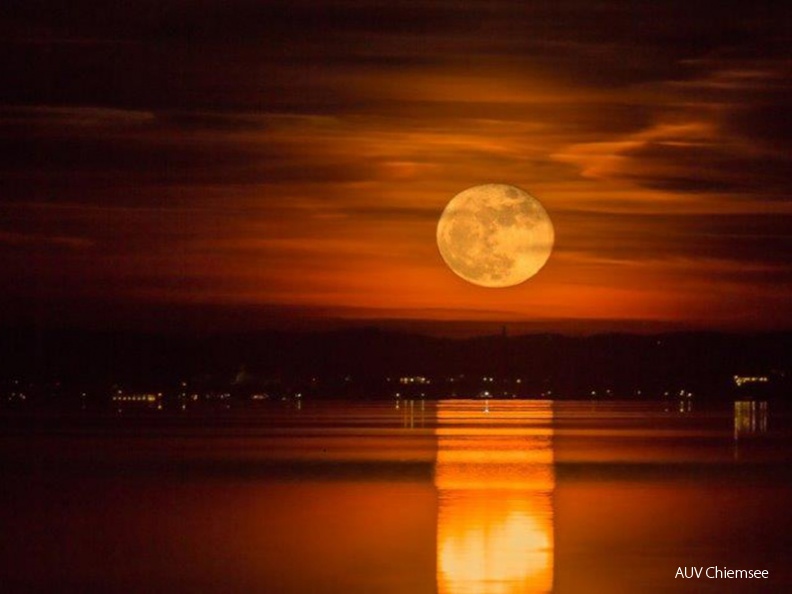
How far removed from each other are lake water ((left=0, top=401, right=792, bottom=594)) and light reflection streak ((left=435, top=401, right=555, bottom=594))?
0.18 feet

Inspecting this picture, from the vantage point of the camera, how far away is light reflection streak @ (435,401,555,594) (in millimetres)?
18828

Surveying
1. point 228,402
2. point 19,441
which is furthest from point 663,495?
point 228,402

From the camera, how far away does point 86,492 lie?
32.7m

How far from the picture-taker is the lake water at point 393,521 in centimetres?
1927

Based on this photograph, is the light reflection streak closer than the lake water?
Yes

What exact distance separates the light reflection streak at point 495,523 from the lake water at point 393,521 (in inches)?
2.2

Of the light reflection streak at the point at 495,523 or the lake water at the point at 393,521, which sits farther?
the lake water at the point at 393,521

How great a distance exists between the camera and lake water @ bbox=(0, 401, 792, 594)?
63.2 ft

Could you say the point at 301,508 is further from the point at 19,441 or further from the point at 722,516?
the point at 19,441

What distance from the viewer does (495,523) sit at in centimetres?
2531

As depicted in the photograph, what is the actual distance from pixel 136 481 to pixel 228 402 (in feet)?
538

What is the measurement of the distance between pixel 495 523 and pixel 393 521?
2.11 meters

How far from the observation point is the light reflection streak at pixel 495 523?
18828 millimetres

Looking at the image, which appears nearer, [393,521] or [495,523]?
[495,523]
